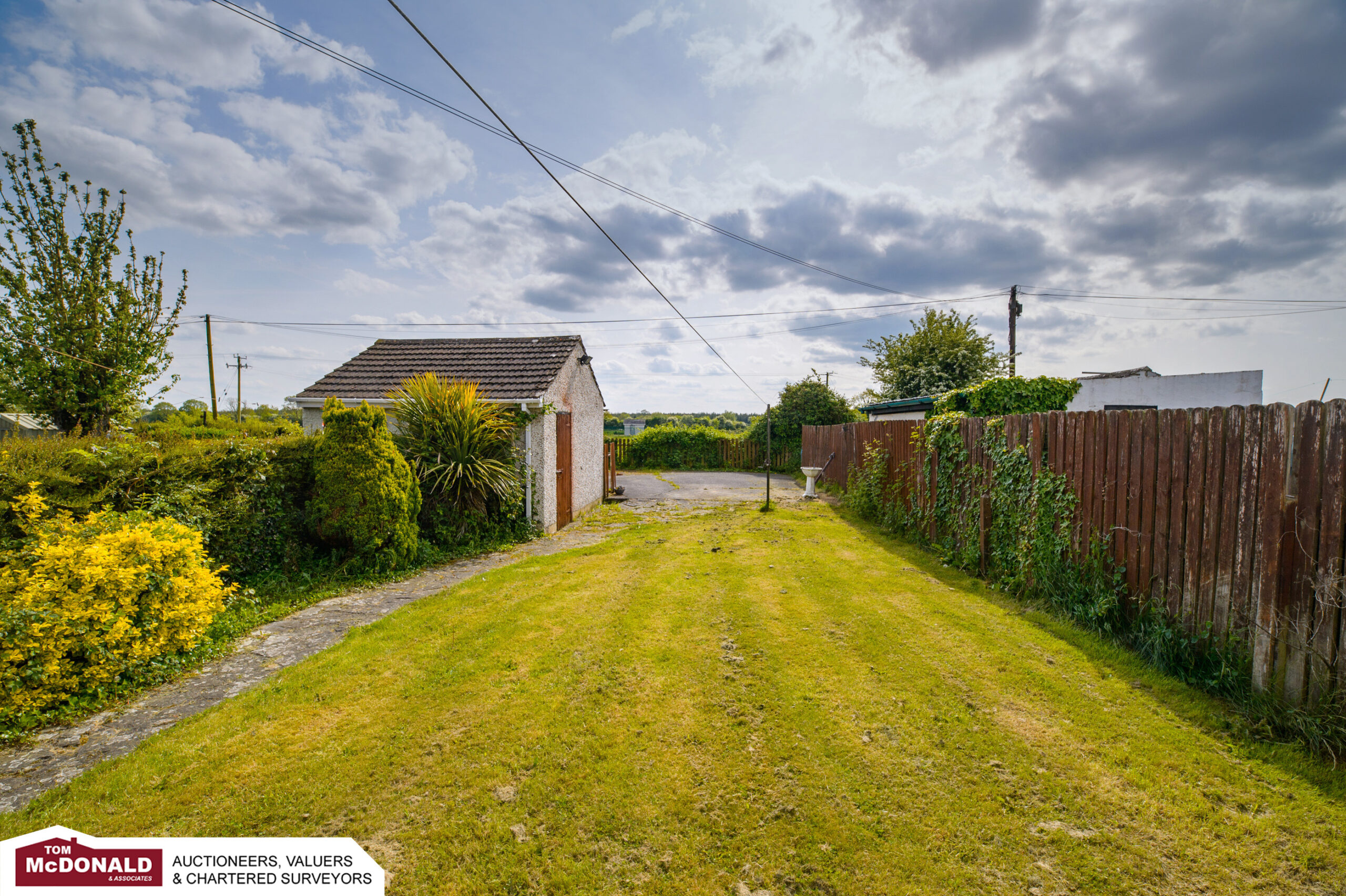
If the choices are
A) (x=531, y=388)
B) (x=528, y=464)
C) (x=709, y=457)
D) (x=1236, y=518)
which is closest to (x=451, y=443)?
(x=528, y=464)

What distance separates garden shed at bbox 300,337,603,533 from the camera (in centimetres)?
992

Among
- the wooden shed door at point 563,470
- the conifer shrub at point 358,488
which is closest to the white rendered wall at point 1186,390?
the wooden shed door at point 563,470

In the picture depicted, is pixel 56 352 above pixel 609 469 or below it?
above

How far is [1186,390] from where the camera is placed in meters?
14.6

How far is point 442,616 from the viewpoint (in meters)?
5.58

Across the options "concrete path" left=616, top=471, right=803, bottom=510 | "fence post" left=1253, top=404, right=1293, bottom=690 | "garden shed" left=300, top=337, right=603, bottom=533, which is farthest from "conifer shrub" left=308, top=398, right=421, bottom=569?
"fence post" left=1253, top=404, right=1293, bottom=690

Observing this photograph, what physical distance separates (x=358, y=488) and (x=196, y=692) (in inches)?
132

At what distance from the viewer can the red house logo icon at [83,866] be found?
2.30 metres

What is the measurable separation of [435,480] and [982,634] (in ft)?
26.3

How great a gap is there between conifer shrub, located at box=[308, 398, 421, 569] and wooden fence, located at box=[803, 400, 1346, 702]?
8581 millimetres

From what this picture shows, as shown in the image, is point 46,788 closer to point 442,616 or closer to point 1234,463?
point 442,616

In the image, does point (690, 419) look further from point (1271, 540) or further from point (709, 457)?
point (1271, 540)

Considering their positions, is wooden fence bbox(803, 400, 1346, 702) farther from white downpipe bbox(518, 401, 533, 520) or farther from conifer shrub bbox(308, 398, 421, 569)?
conifer shrub bbox(308, 398, 421, 569)

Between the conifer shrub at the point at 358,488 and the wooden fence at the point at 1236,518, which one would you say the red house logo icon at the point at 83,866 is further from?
the wooden fence at the point at 1236,518
